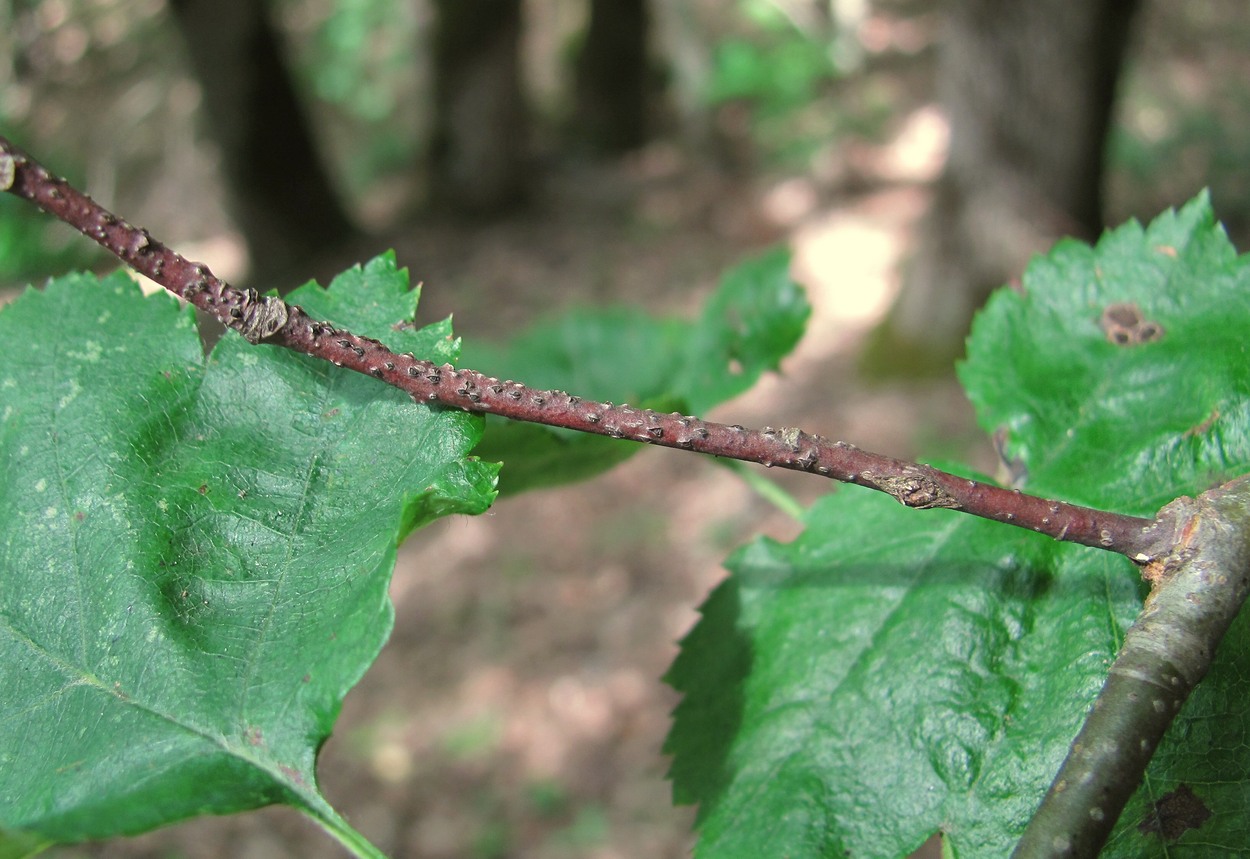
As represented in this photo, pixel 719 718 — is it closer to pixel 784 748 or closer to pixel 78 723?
pixel 784 748

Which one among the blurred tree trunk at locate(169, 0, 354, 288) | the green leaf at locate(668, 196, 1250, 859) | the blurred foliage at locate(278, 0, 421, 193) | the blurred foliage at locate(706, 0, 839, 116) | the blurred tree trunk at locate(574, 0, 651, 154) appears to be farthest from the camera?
the blurred foliage at locate(278, 0, 421, 193)

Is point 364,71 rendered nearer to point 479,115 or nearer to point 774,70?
point 479,115

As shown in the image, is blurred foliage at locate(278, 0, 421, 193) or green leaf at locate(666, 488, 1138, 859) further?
blurred foliage at locate(278, 0, 421, 193)

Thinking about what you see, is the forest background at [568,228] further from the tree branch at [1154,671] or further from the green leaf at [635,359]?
the tree branch at [1154,671]

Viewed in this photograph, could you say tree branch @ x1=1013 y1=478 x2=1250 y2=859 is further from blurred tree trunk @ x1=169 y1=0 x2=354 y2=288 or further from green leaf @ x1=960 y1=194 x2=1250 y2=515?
blurred tree trunk @ x1=169 y1=0 x2=354 y2=288

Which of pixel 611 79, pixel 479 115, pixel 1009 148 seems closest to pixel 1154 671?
pixel 1009 148

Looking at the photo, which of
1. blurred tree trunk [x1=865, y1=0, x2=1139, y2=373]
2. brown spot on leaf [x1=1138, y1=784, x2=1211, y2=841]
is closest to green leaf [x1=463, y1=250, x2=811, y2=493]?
brown spot on leaf [x1=1138, y1=784, x2=1211, y2=841]
